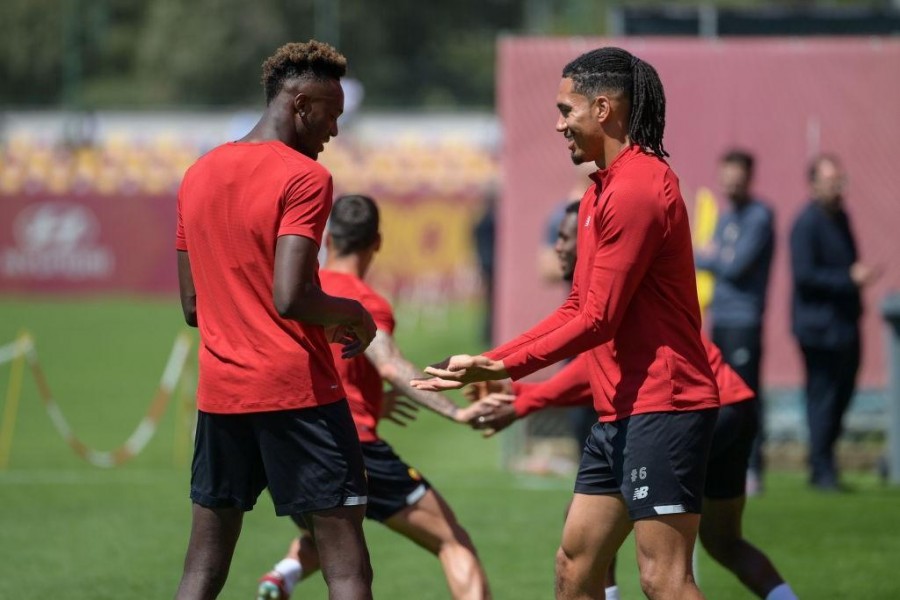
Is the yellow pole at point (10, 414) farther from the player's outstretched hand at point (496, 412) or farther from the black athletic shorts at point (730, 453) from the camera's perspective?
the black athletic shorts at point (730, 453)

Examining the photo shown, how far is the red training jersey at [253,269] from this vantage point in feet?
16.2

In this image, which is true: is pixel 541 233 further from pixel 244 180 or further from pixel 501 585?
pixel 244 180

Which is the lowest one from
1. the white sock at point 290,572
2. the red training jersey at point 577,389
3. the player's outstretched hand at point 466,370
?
the white sock at point 290,572

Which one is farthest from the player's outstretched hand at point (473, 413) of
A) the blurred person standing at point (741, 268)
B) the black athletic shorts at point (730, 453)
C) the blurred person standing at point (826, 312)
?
the blurred person standing at point (826, 312)

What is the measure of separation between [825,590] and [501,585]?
1.71 m

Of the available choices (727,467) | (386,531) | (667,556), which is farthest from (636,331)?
(386,531)

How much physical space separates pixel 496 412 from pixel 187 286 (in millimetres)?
1628

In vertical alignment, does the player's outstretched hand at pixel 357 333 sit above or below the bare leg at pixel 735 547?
above

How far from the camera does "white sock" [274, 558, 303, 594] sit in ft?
21.8

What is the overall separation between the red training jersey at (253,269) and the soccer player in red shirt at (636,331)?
47cm

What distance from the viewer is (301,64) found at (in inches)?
203

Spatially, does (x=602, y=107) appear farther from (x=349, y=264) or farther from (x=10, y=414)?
(x=10, y=414)

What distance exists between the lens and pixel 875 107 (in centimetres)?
1276

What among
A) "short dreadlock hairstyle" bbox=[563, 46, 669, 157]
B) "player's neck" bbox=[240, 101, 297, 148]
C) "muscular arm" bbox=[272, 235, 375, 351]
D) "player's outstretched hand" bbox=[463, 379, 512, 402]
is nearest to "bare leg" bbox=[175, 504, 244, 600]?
"muscular arm" bbox=[272, 235, 375, 351]
